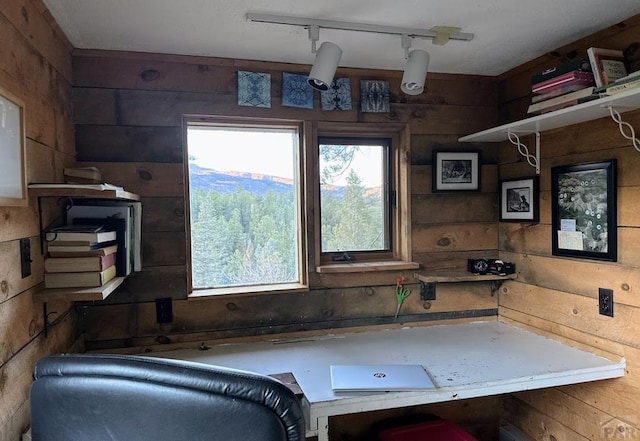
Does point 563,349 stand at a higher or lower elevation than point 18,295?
lower

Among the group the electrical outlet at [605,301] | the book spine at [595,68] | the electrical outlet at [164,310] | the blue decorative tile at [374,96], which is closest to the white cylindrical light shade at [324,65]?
the blue decorative tile at [374,96]

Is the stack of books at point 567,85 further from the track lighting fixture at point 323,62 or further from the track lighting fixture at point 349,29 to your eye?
the track lighting fixture at point 323,62

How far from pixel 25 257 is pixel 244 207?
982 millimetres

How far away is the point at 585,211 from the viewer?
1.73 m

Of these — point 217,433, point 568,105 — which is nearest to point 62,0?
point 217,433

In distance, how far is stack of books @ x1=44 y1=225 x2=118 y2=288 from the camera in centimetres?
134

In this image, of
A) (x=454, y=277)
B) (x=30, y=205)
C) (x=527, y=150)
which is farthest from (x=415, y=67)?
(x=30, y=205)

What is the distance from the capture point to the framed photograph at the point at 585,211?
1.63m

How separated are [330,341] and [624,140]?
4.81 ft

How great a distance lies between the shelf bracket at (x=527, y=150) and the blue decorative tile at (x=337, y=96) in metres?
0.78

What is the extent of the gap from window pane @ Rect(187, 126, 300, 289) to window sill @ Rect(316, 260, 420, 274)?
0.57ft

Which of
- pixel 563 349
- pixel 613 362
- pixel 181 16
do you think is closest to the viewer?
pixel 181 16

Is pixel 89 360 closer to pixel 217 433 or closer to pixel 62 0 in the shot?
pixel 217 433

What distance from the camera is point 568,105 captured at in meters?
1.57
